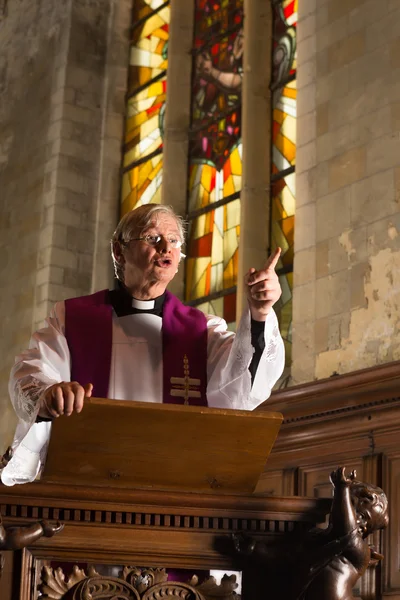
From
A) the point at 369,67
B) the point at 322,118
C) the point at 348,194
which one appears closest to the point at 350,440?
the point at 348,194

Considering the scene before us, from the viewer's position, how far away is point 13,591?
89.4 inches

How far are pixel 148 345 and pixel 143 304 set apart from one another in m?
0.12

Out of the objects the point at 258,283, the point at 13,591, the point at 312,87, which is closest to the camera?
the point at 13,591

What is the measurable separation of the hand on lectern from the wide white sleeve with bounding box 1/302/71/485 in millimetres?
166

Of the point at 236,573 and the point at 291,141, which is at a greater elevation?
the point at 291,141

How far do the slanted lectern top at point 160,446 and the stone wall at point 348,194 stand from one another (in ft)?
13.6

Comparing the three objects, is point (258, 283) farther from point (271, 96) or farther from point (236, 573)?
point (271, 96)

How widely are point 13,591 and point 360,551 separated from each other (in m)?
0.78

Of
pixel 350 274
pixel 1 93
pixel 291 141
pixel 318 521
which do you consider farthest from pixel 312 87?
pixel 318 521

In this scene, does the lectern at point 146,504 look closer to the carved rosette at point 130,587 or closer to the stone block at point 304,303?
the carved rosette at point 130,587

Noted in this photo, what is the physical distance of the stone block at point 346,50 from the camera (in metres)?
7.35

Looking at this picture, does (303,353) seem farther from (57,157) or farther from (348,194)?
(57,157)

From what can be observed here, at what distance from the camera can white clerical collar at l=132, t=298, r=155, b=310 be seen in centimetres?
311

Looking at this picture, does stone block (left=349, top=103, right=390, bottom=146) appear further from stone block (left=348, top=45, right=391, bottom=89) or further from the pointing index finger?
the pointing index finger
